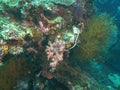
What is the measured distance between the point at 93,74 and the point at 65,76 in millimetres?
1471

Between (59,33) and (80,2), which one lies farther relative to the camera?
(80,2)

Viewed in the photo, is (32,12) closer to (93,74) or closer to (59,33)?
(59,33)

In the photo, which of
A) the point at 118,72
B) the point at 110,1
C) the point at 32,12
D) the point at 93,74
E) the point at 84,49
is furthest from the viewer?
the point at 110,1

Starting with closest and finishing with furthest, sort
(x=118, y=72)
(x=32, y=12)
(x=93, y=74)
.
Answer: (x=32, y=12) → (x=93, y=74) → (x=118, y=72)

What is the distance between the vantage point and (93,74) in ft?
20.4

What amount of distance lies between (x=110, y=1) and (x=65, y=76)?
4.58 meters

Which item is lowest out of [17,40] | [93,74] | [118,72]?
[118,72]

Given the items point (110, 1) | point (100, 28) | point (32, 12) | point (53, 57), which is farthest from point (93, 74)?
point (110, 1)

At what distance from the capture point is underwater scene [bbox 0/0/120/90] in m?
4.71

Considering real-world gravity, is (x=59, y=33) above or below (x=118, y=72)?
above

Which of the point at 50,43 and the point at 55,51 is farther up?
the point at 50,43

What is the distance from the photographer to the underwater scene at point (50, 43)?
471cm

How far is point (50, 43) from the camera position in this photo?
4.81 m

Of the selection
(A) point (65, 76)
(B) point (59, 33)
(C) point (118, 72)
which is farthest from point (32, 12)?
(C) point (118, 72)
